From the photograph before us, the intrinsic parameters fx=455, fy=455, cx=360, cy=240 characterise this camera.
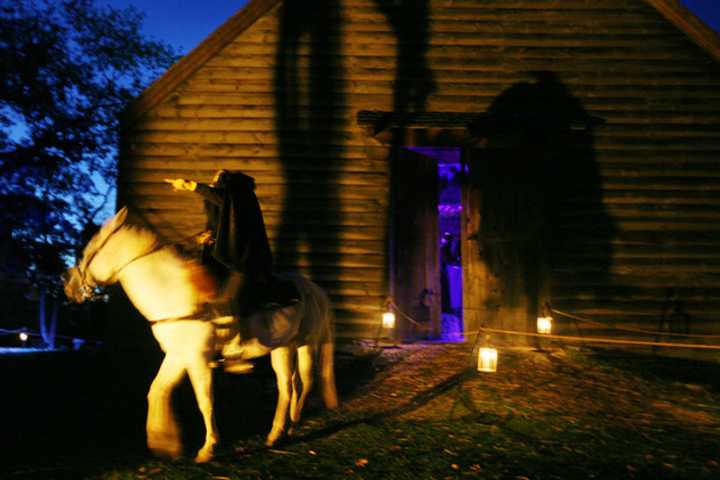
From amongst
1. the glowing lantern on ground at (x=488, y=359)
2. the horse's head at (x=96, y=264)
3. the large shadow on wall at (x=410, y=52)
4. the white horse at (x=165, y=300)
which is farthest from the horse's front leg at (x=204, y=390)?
the large shadow on wall at (x=410, y=52)

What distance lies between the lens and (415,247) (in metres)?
9.34

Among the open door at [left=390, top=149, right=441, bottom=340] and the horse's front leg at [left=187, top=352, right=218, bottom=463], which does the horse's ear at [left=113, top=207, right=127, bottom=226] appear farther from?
the open door at [left=390, top=149, right=441, bottom=340]

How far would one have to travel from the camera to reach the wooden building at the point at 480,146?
8484 millimetres

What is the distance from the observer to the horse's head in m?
3.74

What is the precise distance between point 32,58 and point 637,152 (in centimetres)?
1583

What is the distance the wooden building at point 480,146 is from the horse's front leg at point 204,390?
4.78 m

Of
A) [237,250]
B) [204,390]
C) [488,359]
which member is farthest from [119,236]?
[488,359]

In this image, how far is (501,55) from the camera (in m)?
8.86

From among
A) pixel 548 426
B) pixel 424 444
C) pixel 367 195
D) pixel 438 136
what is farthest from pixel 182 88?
pixel 548 426

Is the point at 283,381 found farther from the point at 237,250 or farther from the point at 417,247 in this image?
the point at 417,247

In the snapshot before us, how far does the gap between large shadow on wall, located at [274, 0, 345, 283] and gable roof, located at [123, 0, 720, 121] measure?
635mm

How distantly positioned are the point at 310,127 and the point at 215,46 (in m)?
2.41

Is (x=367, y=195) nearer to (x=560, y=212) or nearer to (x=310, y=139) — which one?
(x=310, y=139)

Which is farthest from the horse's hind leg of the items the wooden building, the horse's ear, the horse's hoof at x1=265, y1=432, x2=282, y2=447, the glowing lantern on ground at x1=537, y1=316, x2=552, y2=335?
the glowing lantern on ground at x1=537, y1=316, x2=552, y2=335
